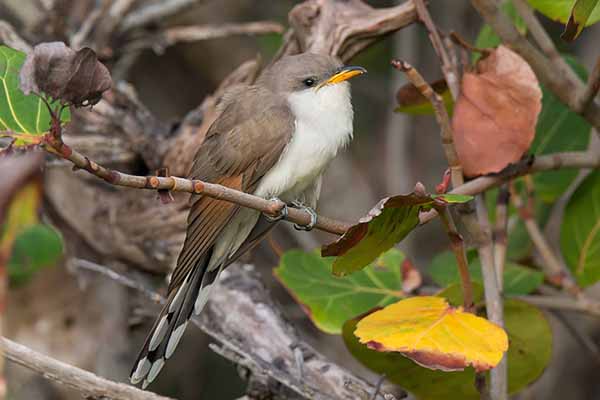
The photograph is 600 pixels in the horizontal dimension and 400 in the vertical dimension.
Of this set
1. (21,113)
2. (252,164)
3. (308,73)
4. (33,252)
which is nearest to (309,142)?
(252,164)

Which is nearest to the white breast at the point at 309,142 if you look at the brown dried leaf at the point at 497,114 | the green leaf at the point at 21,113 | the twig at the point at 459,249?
the brown dried leaf at the point at 497,114

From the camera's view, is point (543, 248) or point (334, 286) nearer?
point (334, 286)

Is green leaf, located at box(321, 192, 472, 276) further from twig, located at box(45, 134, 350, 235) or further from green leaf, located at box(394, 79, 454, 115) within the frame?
green leaf, located at box(394, 79, 454, 115)

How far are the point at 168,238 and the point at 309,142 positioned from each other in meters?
0.68

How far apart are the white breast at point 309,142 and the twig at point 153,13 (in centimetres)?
103

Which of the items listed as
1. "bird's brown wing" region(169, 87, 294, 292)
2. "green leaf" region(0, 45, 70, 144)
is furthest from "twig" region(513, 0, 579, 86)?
"green leaf" region(0, 45, 70, 144)

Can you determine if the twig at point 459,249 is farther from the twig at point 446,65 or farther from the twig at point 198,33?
the twig at point 198,33

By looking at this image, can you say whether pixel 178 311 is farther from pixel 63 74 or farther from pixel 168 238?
pixel 63 74

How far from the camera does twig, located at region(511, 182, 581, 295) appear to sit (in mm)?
2531

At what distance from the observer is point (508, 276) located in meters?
2.53

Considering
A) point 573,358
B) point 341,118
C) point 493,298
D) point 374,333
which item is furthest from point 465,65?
point 573,358

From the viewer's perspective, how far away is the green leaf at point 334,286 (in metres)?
2.36

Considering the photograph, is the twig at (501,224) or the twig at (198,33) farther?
the twig at (198,33)

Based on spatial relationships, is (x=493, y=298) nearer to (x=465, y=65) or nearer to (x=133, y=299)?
(x=465, y=65)
